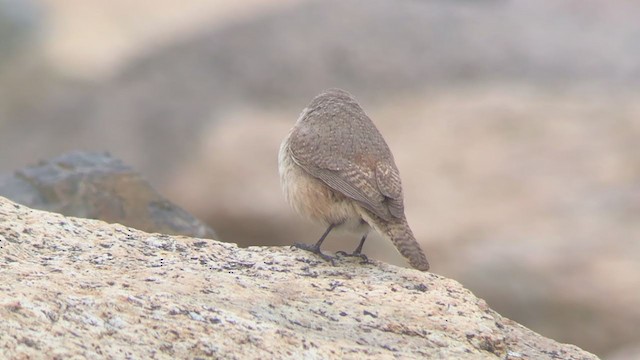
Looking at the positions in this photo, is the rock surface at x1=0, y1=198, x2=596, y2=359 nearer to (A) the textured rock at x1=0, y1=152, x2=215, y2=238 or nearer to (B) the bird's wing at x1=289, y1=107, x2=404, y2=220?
(B) the bird's wing at x1=289, y1=107, x2=404, y2=220

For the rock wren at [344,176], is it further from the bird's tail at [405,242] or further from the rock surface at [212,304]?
the rock surface at [212,304]

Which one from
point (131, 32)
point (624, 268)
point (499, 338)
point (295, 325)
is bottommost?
point (295, 325)

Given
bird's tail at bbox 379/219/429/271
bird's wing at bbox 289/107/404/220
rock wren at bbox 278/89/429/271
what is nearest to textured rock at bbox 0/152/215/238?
rock wren at bbox 278/89/429/271

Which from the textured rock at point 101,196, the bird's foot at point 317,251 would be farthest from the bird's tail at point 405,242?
the textured rock at point 101,196

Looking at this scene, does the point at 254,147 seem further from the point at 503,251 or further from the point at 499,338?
the point at 499,338

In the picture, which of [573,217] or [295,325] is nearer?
[295,325]

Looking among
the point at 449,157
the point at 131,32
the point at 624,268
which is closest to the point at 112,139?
the point at 131,32
